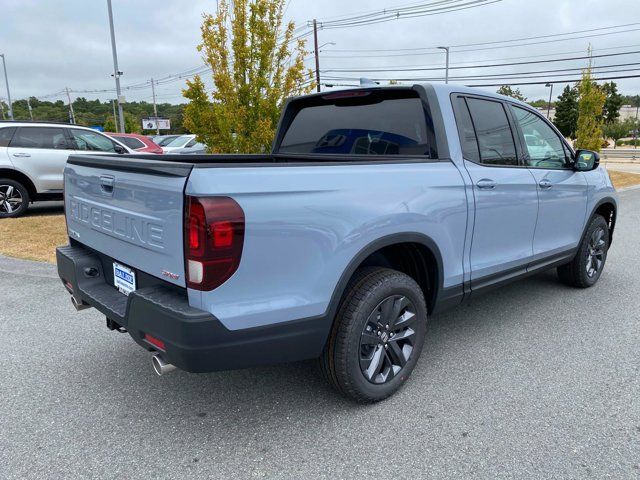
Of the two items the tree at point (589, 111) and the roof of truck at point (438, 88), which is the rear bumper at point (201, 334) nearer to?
the roof of truck at point (438, 88)

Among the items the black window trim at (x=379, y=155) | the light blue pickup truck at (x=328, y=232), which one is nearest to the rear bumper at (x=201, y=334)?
the light blue pickup truck at (x=328, y=232)

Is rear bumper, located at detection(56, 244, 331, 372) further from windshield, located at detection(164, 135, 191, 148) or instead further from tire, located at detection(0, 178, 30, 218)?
windshield, located at detection(164, 135, 191, 148)

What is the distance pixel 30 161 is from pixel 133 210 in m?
7.69

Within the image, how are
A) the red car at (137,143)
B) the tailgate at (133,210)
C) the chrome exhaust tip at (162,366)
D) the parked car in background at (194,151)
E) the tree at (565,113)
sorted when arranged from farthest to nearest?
the tree at (565,113), the red car at (137,143), the parked car in background at (194,151), the chrome exhaust tip at (162,366), the tailgate at (133,210)

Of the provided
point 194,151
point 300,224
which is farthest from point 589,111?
point 300,224

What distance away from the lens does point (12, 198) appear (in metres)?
8.71

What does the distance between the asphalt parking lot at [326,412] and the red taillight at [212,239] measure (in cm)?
94

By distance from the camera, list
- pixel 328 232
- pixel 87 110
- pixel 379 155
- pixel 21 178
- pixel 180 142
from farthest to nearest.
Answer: pixel 87 110 → pixel 180 142 → pixel 21 178 → pixel 379 155 → pixel 328 232

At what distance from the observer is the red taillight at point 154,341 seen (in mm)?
2219

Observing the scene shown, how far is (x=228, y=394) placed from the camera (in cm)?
297

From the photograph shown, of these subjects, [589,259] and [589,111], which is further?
[589,111]

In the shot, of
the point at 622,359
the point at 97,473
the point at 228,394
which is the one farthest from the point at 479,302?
the point at 97,473

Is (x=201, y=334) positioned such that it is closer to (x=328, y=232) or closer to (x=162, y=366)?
(x=162, y=366)

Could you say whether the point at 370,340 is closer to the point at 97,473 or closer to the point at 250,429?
the point at 250,429
